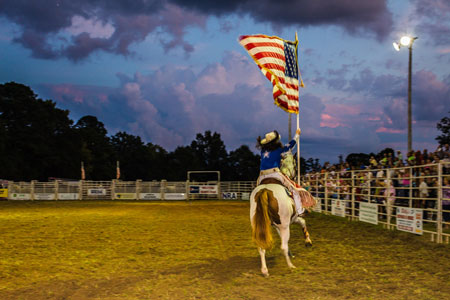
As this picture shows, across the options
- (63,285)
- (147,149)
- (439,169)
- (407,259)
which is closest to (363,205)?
(439,169)

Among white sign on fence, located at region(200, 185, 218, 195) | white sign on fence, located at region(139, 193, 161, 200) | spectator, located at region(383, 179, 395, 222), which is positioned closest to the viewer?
spectator, located at region(383, 179, 395, 222)

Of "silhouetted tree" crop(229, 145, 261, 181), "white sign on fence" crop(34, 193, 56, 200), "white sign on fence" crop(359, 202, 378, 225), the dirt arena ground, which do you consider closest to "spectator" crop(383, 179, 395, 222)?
"white sign on fence" crop(359, 202, 378, 225)

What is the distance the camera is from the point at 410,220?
11.3 m

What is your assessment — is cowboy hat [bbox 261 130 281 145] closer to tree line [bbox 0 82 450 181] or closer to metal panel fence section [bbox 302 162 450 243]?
metal panel fence section [bbox 302 162 450 243]

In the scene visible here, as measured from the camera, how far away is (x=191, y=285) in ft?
19.6

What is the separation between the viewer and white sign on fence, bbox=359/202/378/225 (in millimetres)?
13758

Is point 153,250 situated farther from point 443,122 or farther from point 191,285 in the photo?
point 443,122

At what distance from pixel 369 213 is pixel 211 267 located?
8.77 metres

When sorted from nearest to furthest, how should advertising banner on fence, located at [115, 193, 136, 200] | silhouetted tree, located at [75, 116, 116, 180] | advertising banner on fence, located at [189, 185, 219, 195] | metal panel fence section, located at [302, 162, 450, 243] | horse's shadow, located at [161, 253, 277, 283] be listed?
horse's shadow, located at [161, 253, 277, 283] < metal panel fence section, located at [302, 162, 450, 243] < advertising banner on fence, located at [189, 185, 219, 195] < advertising banner on fence, located at [115, 193, 136, 200] < silhouetted tree, located at [75, 116, 116, 180]

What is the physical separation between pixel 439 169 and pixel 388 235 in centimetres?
238

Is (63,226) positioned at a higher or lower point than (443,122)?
lower

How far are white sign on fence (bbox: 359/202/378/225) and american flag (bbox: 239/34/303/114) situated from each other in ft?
18.3

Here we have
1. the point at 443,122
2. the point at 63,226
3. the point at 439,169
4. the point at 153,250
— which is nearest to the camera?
the point at 153,250

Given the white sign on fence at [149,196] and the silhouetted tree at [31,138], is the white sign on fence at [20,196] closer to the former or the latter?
the white sign on fence at [149,196]
